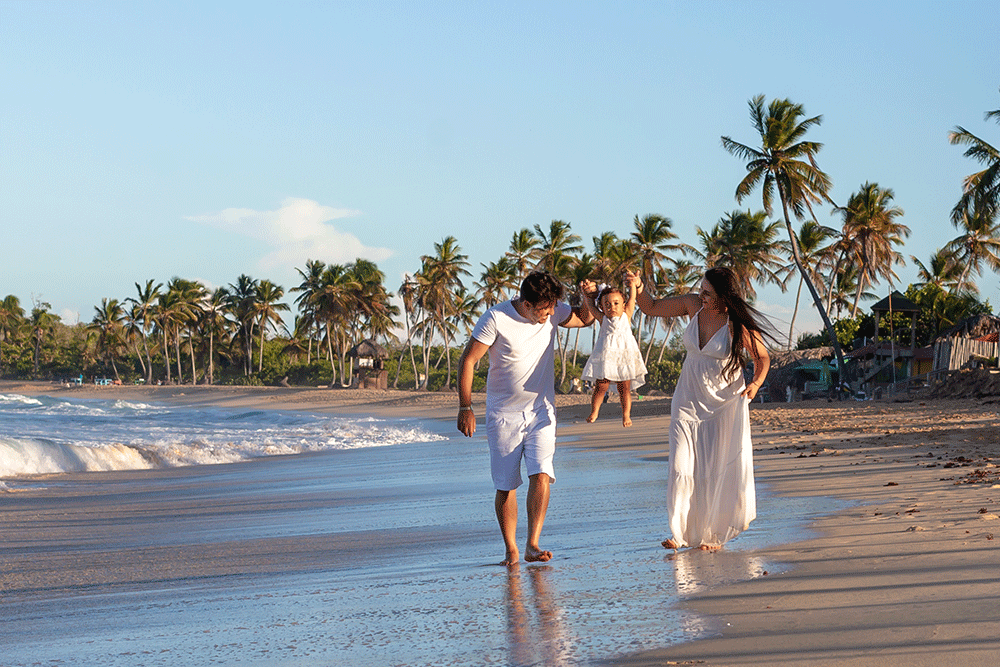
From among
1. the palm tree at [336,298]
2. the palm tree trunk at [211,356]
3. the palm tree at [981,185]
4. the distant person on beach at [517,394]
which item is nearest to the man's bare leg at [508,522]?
the distant person on beach at [517,394]

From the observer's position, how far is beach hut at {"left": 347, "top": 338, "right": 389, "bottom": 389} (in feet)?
213

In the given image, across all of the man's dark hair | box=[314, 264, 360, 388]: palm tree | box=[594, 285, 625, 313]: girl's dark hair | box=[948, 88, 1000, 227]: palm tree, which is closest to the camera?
the man's dark hair

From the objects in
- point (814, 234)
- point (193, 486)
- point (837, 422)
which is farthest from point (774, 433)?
point (814, 234)

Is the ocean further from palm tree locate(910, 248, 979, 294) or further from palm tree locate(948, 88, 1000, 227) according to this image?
palm tree locate(910, 248, 979, 294)

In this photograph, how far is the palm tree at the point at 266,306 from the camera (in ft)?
262

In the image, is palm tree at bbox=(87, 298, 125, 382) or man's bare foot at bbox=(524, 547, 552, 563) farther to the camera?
palm tree at bbox=(87, 298, 125, 382)

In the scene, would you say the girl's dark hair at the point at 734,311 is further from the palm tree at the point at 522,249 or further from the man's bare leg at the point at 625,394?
the palm tree at the point at 522,249

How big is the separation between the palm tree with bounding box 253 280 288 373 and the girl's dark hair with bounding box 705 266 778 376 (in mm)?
76807

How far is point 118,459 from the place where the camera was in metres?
15.7

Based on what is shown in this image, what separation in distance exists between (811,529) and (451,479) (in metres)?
6.09

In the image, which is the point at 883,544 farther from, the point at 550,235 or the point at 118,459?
the point at 550,235

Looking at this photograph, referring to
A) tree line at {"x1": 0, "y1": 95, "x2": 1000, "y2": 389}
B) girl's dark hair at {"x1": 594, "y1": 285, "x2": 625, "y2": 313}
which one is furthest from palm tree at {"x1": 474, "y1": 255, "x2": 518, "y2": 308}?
girl's dark hair at {"x1": 594, "y1": 285, "x2": 625, "y2": 313}

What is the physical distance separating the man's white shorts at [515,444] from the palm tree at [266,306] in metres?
76.6

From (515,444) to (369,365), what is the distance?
6123 cm
